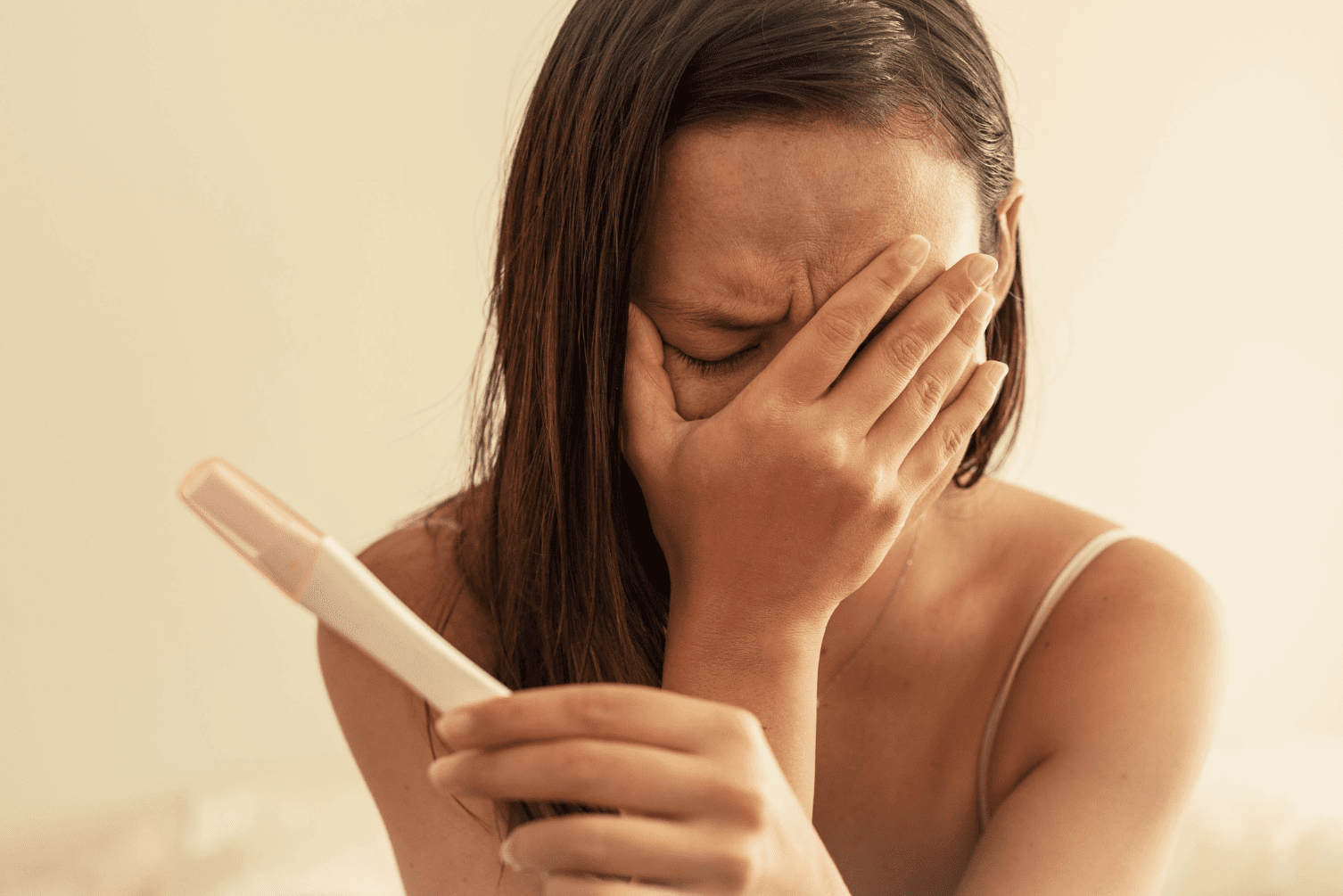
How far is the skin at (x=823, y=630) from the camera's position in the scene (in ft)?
1.28

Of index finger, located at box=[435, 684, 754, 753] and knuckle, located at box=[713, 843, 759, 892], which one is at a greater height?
index finger, located at box=[435, 684, 754, 753]

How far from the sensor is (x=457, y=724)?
40 cm

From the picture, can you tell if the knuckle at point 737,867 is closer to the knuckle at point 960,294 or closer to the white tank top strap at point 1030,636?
the knuckle at point 960,294

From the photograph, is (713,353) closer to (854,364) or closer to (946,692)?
(854,364)

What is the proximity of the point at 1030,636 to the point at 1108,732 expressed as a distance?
0.12 meters

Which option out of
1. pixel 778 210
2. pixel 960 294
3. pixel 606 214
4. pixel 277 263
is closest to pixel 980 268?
pixel 960 294

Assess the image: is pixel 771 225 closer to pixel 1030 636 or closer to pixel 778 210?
pixel 778 210

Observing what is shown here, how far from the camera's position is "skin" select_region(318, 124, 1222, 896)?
390 mm

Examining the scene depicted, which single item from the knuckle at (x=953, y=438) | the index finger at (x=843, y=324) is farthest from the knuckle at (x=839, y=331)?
the knuckle at (x=953, y=438)

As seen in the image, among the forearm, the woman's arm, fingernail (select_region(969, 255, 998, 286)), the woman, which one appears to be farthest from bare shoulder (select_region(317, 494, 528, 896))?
fingernail (select_region(969, 255, 998, 286))

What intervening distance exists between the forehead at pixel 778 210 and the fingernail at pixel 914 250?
2 cm

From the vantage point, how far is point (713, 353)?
634mm

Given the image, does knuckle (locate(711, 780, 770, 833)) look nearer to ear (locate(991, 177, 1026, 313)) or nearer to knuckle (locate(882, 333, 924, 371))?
knuckle (locate(882, 333, 924, 371))

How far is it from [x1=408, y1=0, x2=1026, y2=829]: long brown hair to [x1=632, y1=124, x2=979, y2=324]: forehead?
0.02 metres
